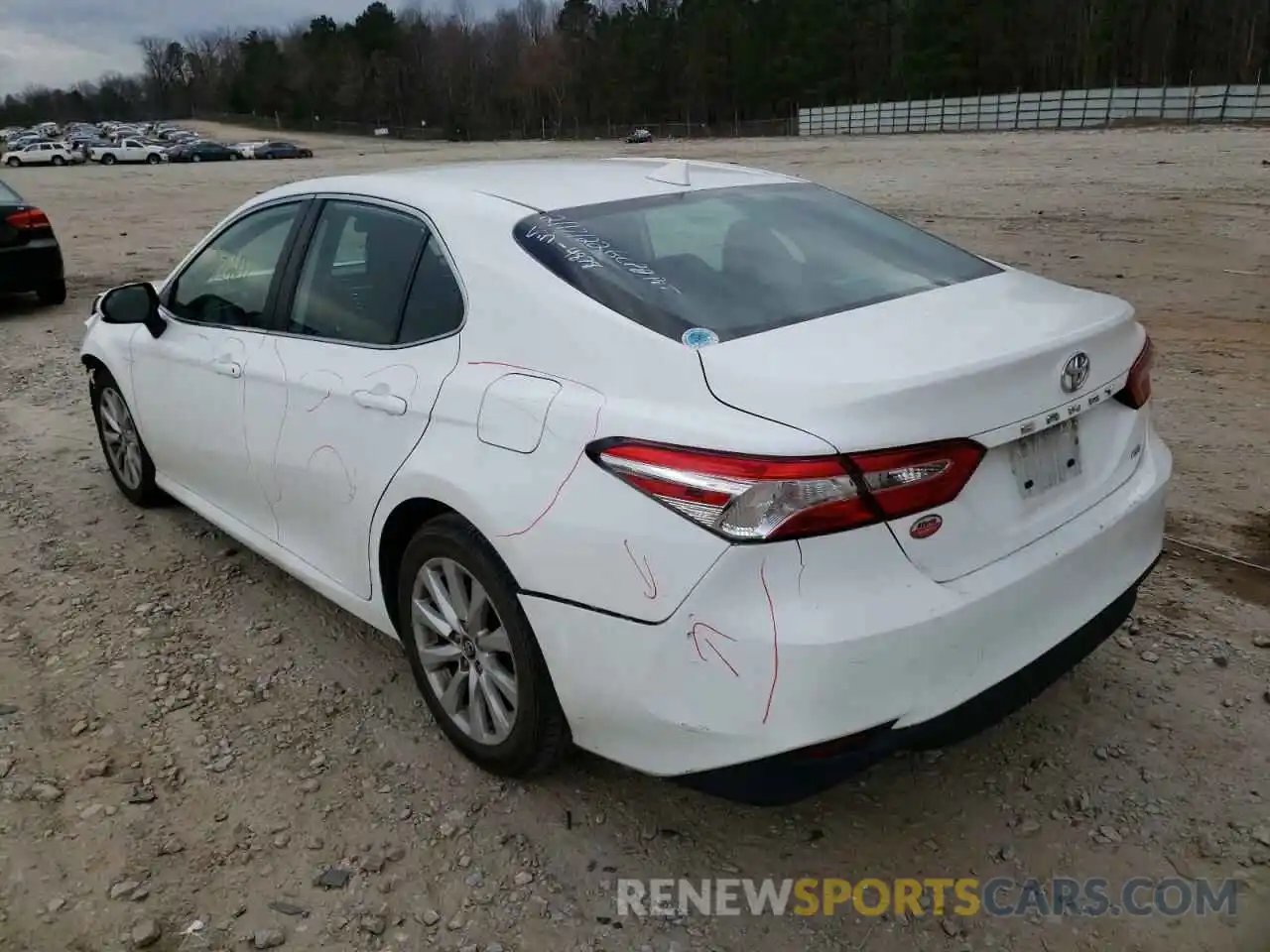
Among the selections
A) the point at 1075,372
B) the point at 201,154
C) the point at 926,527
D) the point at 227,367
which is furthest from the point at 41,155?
the point at 926,527

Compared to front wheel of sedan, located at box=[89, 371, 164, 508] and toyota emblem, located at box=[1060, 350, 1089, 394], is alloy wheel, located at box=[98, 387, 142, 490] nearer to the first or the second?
front wheel of sedan, located at box=[89, 371, 164, 508]

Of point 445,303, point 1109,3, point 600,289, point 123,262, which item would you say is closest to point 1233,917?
point 600,289

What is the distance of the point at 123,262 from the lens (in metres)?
14.6

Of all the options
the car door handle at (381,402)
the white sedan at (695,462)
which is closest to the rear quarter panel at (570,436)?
the white sedan at (695,462)

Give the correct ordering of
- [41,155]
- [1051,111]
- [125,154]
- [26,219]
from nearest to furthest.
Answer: [26,219]
[41,155]
[125,154]
[1051,111]

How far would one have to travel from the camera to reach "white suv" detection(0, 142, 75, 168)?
57469 millimetres

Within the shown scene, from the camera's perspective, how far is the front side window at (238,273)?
3.68 meters

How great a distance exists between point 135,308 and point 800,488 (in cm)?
320

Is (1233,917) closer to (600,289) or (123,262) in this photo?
(600,289)

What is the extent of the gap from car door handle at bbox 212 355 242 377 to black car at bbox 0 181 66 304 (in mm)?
8066

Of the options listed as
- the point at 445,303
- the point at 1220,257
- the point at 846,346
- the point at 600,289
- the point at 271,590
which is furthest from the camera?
the point at 1220,257

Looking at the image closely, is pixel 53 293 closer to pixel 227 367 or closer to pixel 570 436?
pixel 227 367

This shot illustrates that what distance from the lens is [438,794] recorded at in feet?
9.57

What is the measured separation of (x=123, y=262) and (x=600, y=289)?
14.2 m
